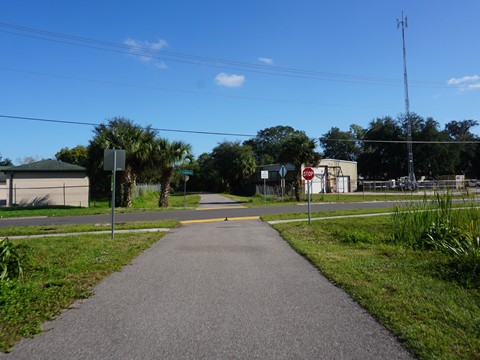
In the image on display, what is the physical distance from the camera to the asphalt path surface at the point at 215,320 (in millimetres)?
4012

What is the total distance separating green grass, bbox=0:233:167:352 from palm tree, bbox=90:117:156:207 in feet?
53.9

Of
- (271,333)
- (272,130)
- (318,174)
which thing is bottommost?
(271,333)

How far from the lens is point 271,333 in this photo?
14.7 feet

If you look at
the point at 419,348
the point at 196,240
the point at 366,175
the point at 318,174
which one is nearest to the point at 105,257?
the point at 196,240

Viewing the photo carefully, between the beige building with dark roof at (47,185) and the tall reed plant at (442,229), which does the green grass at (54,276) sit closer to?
the tall reed plant at (442,229)

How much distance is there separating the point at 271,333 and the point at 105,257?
5.96m

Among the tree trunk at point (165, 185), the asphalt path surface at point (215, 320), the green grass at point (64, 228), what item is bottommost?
the asphalt path surface at point (215, 320)

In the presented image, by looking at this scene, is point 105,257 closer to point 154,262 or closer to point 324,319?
point 154,262

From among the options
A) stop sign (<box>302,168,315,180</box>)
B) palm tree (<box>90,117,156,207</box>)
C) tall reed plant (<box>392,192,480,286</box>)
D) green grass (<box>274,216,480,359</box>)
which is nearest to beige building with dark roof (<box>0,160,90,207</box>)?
palm tree (<box>90,117,156,207</box>)

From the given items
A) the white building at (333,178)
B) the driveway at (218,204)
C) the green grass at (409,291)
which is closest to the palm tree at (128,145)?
the driveway at (218,204)

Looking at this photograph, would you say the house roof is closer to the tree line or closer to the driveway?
the tree line

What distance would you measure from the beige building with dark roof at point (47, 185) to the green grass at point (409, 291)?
27.7 meters

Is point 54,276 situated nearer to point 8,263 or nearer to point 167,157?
point 8,263

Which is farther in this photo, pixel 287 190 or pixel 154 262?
pixel 287 190
